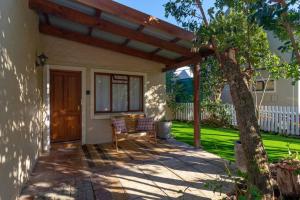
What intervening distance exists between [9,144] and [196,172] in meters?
3.03

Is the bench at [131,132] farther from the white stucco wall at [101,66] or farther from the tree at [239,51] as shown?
the tree at [239,51]

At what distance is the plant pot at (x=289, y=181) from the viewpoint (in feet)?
8.79

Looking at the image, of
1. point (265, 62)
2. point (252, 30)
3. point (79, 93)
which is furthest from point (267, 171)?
point (79, 93)

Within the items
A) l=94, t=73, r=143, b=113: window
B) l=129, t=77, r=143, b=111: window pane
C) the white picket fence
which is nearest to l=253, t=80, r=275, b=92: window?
the white picket fence

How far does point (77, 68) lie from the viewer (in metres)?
6.54

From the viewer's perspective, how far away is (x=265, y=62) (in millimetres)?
4977

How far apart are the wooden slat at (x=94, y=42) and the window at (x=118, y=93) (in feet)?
2.59

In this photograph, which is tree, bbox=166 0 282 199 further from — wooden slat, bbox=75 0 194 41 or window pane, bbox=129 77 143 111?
window pane, bbox=129 77 143 111

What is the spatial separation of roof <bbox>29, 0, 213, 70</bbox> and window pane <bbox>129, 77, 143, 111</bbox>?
849 mm

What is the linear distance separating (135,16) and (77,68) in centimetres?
283

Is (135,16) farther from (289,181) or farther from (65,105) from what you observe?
(289,181)

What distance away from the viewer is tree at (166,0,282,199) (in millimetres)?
2387

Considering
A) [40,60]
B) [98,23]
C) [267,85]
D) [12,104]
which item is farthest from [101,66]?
[267,85]

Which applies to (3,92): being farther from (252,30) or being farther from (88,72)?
(88,72)
